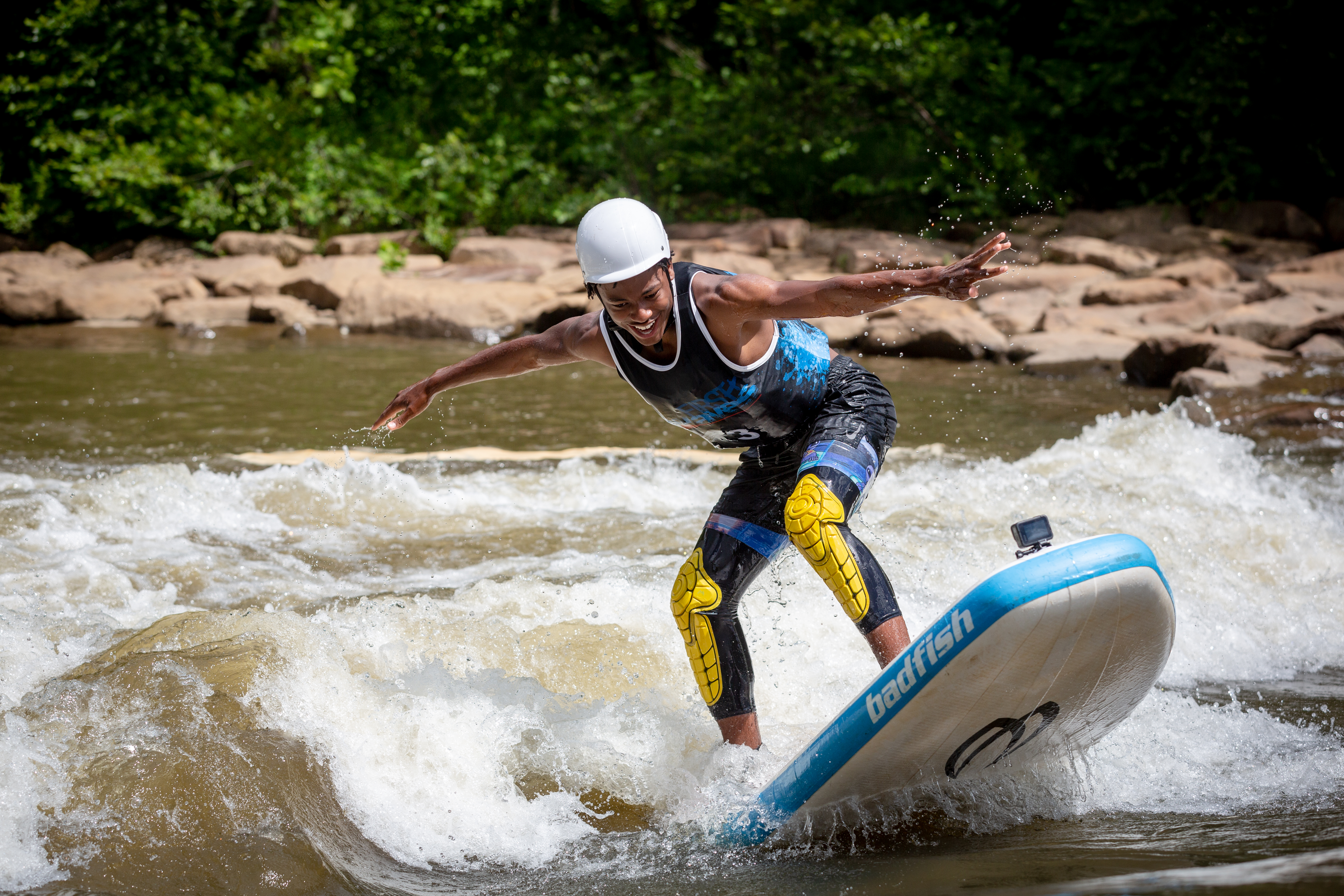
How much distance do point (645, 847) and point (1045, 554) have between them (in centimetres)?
107

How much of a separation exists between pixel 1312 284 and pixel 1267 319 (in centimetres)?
118

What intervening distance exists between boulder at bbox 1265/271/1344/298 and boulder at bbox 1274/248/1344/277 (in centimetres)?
14

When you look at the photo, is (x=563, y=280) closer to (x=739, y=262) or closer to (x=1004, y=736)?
(x=739, y=262)

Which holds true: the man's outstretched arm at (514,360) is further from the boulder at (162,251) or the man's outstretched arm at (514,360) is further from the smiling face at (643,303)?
the boulder at (162,251)

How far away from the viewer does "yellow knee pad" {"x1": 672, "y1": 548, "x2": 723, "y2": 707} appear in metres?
2.64

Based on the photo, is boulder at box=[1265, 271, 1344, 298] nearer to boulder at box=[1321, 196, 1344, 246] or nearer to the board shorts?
boulder at box=[1321, 196, 1344, 246]

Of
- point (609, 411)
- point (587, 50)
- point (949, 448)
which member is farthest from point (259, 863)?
point (587, 50)

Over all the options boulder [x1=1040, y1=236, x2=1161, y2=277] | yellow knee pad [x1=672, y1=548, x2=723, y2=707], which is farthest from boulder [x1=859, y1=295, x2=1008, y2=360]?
yellow knee pad [x1=672, y1=548, x2=723, y2=707]

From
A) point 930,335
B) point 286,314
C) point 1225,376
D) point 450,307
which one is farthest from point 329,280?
point 1225,376

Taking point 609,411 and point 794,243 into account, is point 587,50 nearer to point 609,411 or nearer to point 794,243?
point 794,243

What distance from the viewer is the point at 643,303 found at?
2.53 m

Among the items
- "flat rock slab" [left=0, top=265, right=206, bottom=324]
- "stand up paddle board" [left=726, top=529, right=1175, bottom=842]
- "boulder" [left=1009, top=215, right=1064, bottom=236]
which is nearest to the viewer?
"stand up paddle board" [left=726, top=529, right=1175, bottom=842]

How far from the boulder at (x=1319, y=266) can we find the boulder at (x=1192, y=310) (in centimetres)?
82

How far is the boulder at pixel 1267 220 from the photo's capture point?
41.9ft
